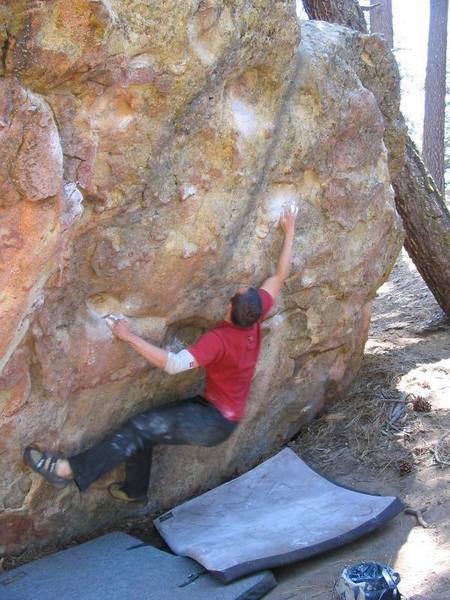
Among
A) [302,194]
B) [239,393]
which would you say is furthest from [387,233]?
[239,393]

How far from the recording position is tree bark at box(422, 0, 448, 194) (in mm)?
10214

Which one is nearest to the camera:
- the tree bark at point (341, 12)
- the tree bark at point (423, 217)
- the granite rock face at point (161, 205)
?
the granite rock face at point (161, 205)

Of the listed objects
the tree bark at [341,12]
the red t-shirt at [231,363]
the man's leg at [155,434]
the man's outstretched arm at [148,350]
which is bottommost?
the man's leg at [155,434]

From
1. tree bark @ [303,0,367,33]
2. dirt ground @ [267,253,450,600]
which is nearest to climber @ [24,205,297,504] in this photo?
dirt ground @ [267,253,450,600]

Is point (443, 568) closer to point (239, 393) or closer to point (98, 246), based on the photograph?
point (239, 393)

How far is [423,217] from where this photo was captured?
21.2ft

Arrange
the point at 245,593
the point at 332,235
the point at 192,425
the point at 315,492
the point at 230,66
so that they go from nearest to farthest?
the point at 245,593 → the point at 230,66 → the point at 192,425 → the point at 315,492 → the point at 332,235

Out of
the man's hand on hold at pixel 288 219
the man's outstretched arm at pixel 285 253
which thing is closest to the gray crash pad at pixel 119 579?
the man's outstretched arm at pixel 285 253

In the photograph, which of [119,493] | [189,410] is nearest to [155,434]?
[189,410]

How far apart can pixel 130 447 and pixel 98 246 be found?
1029 mm

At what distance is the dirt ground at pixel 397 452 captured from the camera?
3.52m

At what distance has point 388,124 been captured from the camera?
5.36 m

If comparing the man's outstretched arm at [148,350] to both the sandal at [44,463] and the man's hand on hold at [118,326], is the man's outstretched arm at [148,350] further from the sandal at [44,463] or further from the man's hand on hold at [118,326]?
the sandal at [44,463]

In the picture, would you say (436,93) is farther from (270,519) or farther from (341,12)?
(270,519)
